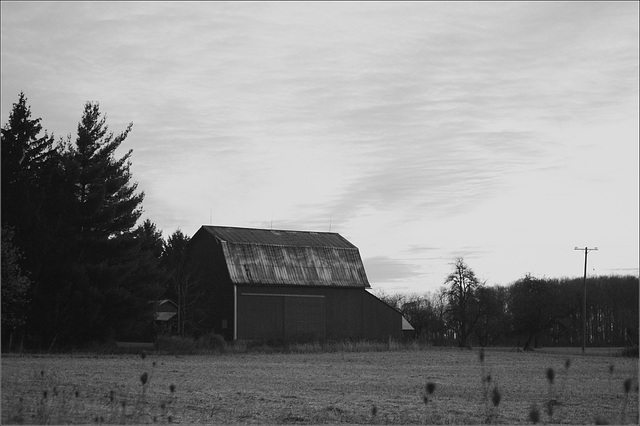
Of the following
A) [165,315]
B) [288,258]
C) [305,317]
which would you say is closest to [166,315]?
[165,315]

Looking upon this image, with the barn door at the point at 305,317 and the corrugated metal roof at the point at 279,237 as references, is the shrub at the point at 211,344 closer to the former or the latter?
the barn door at the point at 305,317

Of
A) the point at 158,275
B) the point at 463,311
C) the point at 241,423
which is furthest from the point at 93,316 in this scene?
the point at 463,311

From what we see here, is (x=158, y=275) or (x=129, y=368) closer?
(x=129, y=368)

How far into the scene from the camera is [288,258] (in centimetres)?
5319

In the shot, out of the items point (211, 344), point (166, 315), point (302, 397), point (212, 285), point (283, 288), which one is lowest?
point (211, 344)

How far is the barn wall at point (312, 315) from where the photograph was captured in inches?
1943

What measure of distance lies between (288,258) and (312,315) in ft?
13.5

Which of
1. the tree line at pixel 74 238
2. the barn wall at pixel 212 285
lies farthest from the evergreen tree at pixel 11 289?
the barn wall at pixel 212 285

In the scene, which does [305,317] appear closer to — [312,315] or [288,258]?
[312,315]

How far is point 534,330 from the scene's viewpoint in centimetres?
5362

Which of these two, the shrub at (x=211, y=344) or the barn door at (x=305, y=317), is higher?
the barn door at (x=305, y=317)

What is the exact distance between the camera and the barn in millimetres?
49531

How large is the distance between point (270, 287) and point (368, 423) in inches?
1522

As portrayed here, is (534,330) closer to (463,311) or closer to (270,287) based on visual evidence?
(463,311)
